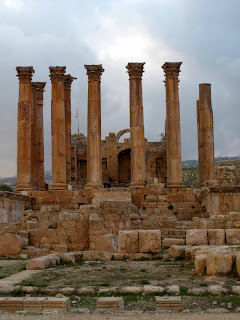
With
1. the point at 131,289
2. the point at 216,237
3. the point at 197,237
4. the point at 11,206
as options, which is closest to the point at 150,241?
the point at 197,237

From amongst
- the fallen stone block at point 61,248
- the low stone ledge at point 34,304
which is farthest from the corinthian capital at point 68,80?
the low stone ledge at point 34,304

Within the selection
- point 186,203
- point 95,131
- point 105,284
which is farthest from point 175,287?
point 95,131

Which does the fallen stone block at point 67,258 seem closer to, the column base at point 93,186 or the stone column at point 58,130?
the column base at point 93,186

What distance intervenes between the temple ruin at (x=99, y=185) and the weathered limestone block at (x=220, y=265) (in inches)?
241

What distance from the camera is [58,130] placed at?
111 ft

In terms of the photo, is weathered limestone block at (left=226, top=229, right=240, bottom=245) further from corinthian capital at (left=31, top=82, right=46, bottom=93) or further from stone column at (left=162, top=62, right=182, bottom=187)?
corinthian capital at (left=31, top=82, right=46, bottom=93)

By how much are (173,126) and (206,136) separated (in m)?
2.78

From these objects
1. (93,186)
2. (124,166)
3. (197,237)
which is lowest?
(197,237)

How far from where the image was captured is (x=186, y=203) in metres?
31.3

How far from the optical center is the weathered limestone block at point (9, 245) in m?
19.0

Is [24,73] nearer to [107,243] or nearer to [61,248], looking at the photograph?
[61,248]

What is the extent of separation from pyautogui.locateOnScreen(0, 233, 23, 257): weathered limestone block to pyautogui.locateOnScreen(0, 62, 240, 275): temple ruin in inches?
4.2

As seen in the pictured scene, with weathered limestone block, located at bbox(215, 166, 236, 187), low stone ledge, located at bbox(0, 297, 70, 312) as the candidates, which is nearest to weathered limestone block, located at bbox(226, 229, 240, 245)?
weathered limestone block, located at bbox(215, 166, 236, 187)

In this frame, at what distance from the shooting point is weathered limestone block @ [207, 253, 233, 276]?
458 inches
